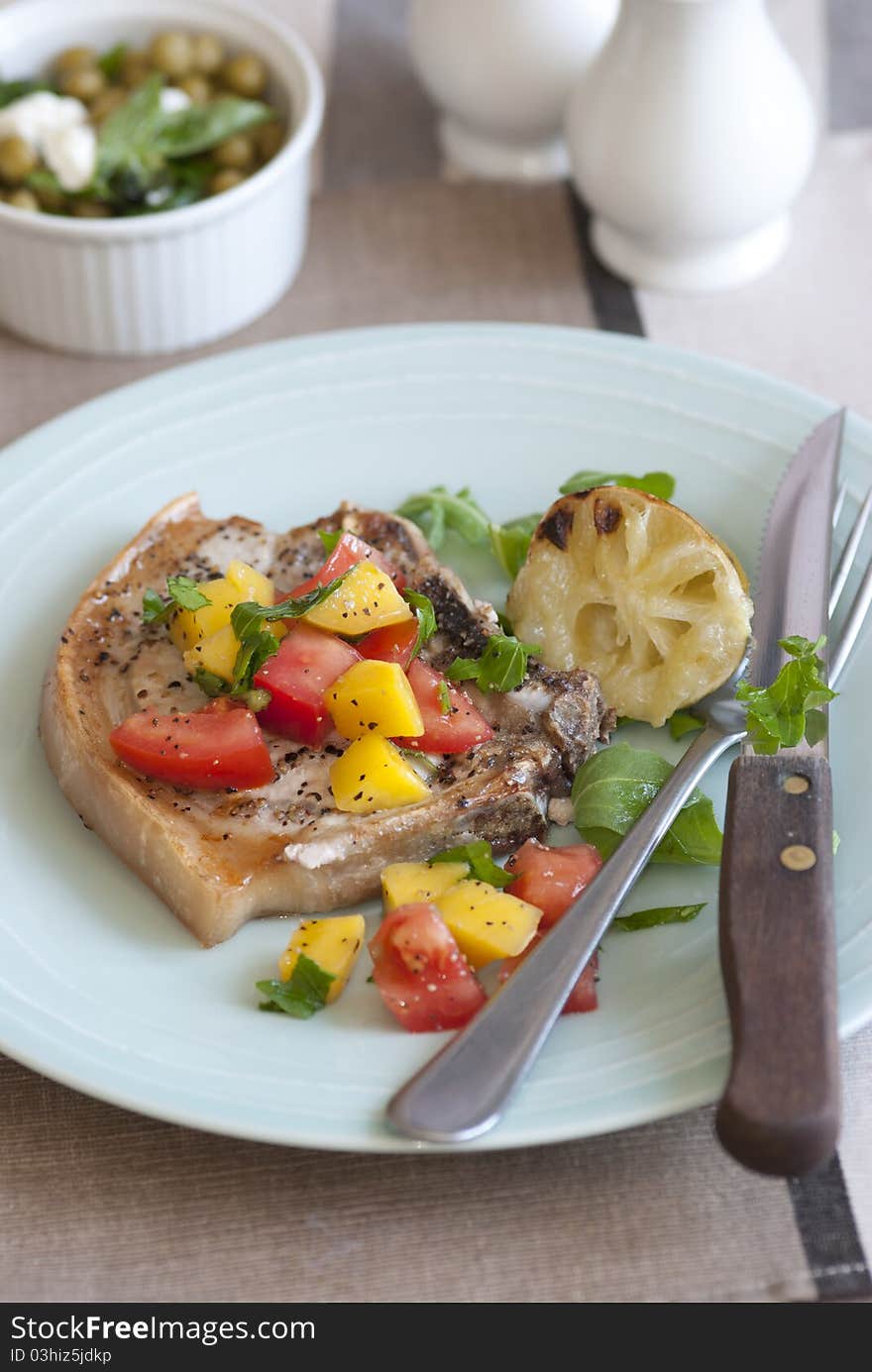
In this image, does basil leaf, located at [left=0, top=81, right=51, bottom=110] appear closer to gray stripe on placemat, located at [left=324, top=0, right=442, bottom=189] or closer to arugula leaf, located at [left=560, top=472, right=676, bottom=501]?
gray stripe on placemat, located at [left=324, top=0, right=442, bottom=189]

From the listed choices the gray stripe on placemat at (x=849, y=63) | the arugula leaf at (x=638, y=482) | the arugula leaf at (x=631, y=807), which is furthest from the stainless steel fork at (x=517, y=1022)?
the gray stripe on placemat at (x=849, y=63)

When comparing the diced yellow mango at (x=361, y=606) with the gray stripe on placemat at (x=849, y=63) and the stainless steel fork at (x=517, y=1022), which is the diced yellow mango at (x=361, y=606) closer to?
the stainless steel fork at (x=517, y=1022)

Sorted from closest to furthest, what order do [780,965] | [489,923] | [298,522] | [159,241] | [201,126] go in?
1. [780,965]
2. [489,923]
3. [298,522]
4. [159,241]
5. [201,126]

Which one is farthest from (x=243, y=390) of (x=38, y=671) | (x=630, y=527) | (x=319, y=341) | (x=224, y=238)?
(x=630, y=527)

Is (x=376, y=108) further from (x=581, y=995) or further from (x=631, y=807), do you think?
(x=581, y=995)

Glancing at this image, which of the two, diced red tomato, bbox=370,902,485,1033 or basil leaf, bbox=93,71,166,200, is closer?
diced red tomato, bbox=370,902,485,1033

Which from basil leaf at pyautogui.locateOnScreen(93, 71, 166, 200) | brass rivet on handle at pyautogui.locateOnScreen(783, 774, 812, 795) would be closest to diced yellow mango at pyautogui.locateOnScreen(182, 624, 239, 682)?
brass rivet on handle at pyautogui.locateOnScreen(783, 774, 812, 795)

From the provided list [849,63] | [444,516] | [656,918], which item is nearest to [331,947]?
[656,918]
